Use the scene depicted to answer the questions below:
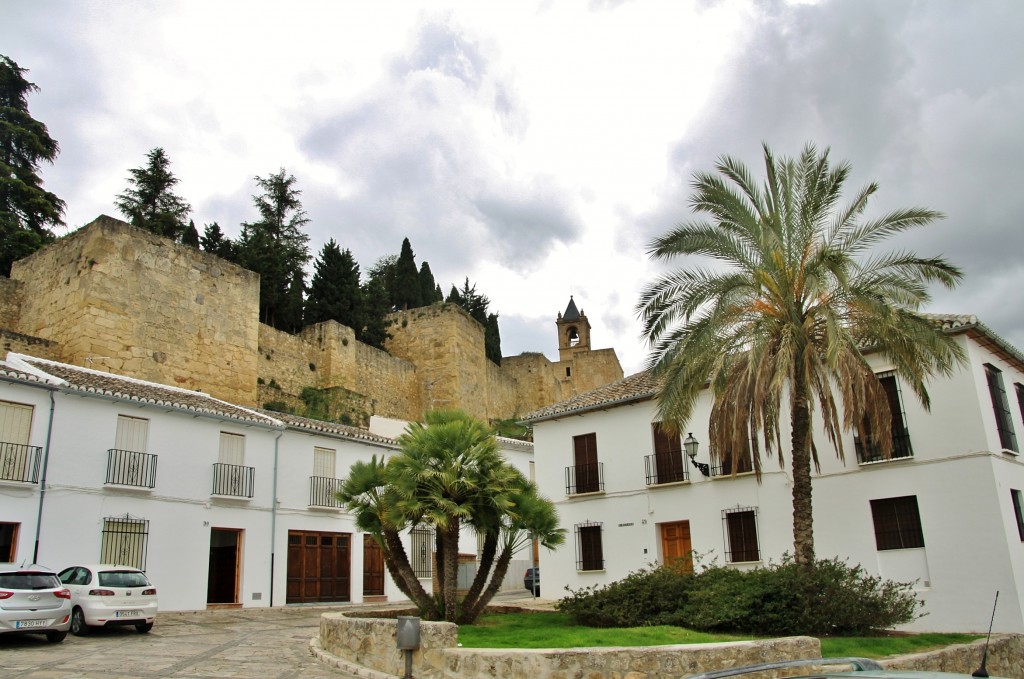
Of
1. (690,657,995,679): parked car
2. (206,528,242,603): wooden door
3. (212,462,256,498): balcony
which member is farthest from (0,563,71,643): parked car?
(690,657,995,679): parked car

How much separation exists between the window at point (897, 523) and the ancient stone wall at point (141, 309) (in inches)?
769

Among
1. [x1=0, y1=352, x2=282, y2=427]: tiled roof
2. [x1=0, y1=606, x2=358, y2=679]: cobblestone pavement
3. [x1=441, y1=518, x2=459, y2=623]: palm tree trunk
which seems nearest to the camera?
[x1=0, y1=606, x2=358, y2=679]: cobblestone pavement

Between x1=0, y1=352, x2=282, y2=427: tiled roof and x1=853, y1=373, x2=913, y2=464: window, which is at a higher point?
x1=0, y1=352, x2=282, y2=427: tiled roof

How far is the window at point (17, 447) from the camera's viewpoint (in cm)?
1553

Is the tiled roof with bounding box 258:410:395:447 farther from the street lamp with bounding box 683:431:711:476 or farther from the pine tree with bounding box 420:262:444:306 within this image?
the pine tree with bounding box 420:262:444:306

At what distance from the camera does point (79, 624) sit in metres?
12.5

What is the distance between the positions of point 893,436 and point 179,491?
15.4 metres

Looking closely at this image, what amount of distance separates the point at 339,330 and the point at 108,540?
16.8 metres

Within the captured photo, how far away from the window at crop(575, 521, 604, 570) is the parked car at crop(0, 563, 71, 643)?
1149 cm

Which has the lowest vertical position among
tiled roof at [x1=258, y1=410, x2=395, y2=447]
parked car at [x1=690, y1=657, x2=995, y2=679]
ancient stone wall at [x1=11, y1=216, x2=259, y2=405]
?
parked car at [x1=690, y1=657, x2=995, y2=679]

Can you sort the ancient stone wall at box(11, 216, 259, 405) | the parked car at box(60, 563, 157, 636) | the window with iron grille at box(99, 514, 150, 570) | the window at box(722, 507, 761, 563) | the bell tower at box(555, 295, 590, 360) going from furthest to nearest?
the bell tower at box(555, 295, 590, 360) → the ancient stone wall at box(11, 216, 259, 405) → the window at box(722, 507, 761, 563) → the window with iron grille at box(99, 514, 150, 570) → the parked car at box(60, 563, 157, 636)

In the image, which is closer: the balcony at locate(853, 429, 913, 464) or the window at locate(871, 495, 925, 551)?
the window at locate(871, 495, 925, 551)

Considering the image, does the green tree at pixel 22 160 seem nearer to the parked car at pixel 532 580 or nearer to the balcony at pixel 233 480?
the balcony at pixel 233 480

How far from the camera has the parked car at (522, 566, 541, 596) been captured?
23.6m
